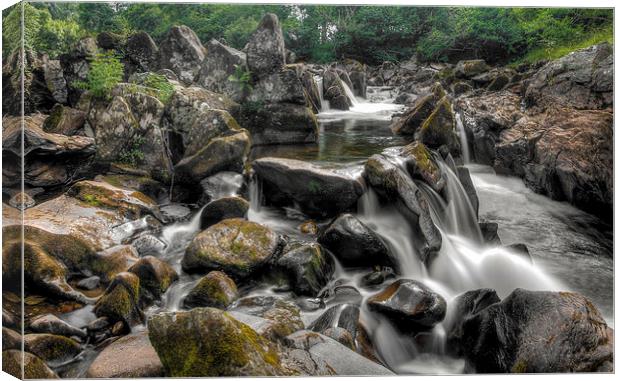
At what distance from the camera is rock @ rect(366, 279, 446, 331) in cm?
344

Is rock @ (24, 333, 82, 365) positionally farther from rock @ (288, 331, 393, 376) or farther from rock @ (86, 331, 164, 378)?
rock @ (288, 331, 393, 376)

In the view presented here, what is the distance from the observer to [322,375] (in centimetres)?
287

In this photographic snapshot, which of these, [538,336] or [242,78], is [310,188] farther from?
[538,336]

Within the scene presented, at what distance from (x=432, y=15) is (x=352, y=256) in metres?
2.18

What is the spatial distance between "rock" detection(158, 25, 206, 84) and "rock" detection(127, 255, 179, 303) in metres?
1.91

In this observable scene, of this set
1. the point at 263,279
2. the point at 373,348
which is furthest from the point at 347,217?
the point at 373,348

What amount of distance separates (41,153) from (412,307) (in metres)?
3.32

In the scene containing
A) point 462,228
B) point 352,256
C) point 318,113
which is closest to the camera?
point 352,256

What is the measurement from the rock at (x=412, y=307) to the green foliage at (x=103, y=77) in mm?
3574

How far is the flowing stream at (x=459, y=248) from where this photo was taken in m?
3.42

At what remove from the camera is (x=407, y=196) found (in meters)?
4.48

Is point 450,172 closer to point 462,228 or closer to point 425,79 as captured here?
point 462,228

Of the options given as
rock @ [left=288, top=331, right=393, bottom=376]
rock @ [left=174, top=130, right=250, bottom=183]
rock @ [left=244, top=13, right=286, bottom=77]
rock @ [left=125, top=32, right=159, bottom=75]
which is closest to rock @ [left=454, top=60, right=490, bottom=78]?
rock @ [left=244, top=13, right=286, bottom=77]

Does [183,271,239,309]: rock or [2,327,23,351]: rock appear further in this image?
[183,271,239,309]: rock
